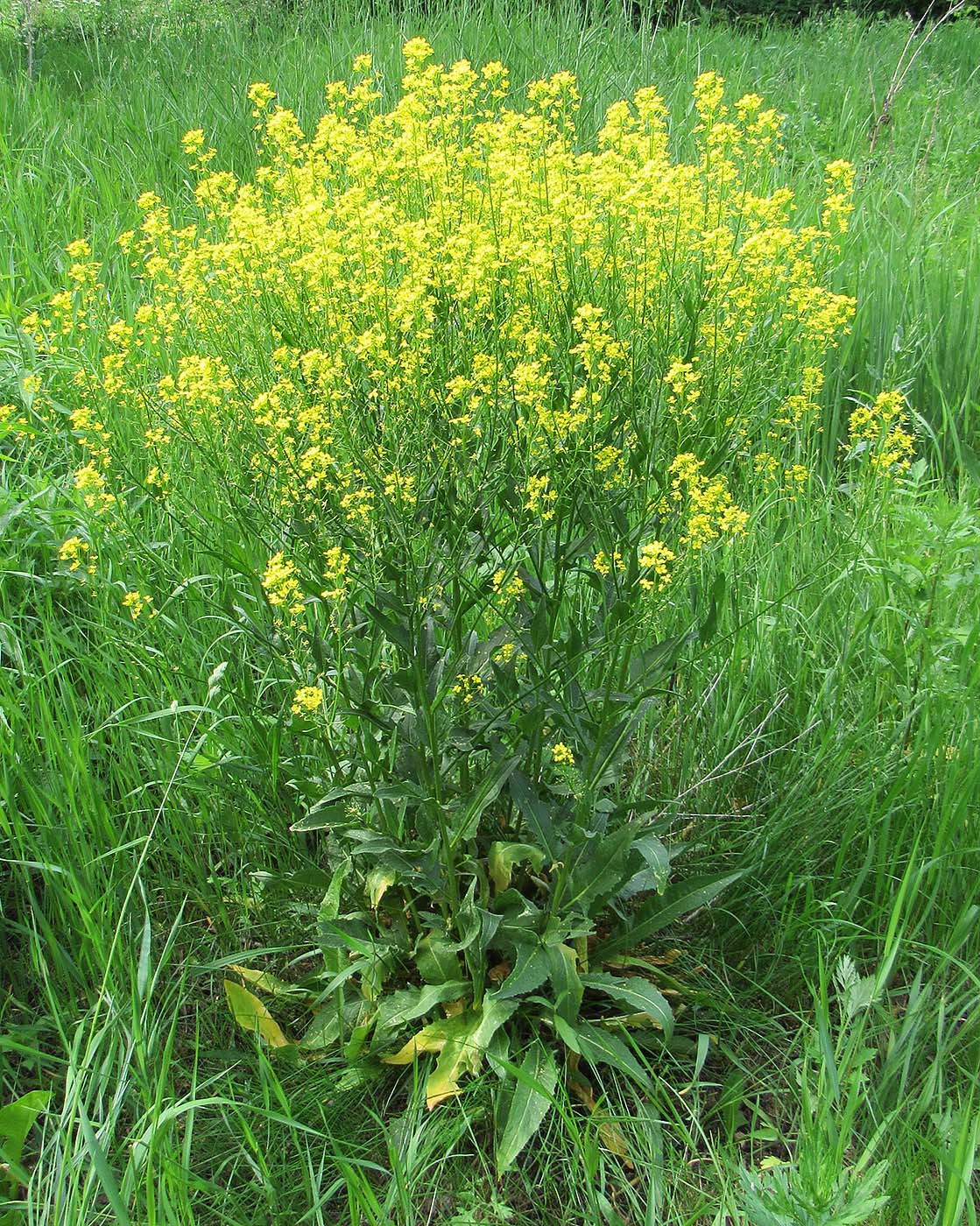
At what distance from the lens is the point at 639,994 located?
81.1 inches

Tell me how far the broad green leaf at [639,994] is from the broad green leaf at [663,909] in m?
0.12

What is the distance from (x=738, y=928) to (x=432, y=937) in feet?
2.30

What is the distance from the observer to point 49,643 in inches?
103

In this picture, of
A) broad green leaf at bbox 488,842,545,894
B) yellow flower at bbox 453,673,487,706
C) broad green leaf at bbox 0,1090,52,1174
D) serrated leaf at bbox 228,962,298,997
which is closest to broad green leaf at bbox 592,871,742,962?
broad green leaf at bbox 488,842,545,894

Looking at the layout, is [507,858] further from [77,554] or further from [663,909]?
[77,554]

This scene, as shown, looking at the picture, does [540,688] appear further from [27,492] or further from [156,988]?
[27,492]

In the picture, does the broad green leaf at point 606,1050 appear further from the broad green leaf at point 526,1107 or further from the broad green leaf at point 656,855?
the broad green leaf at point 656,855

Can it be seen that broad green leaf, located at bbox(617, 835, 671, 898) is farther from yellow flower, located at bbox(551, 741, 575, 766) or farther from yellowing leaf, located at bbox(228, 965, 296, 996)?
yellowing leaf, located at bbox(228, 965, 296, 996)

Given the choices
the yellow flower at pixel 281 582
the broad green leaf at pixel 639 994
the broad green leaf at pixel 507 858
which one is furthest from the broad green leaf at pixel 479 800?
the yellow flower at pixel 281 582

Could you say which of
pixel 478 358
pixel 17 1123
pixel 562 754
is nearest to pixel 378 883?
pixel 562 754

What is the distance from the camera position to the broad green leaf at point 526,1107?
6.35 ft

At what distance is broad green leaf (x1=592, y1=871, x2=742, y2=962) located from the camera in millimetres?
2188

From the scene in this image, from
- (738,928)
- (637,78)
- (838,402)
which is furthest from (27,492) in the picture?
(637,78)

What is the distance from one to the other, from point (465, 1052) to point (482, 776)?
1.77ft
